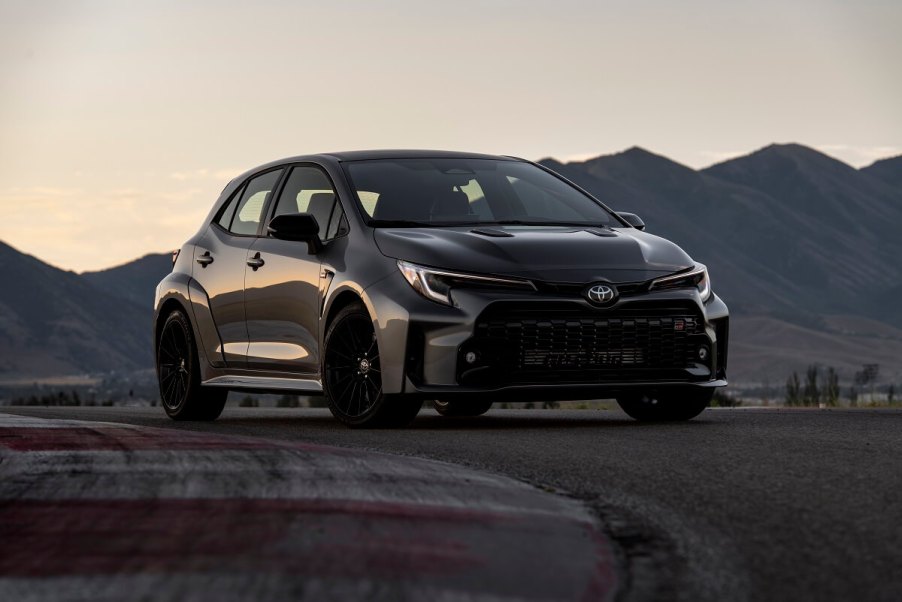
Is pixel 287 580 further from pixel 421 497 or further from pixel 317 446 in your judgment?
pixel 317 446

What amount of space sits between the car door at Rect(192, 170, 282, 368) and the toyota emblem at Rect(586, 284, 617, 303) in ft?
9.13

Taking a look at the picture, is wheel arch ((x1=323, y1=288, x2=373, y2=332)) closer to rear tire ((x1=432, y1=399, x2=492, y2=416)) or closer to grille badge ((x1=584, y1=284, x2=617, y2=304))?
grille badge ((x1=584, y1=284, x2=617, y2=304))

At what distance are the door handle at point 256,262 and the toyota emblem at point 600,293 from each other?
101 inches

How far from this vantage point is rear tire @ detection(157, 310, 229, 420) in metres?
12.2

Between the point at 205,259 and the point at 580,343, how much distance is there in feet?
11.6

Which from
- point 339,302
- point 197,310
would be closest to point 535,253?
point 339,302

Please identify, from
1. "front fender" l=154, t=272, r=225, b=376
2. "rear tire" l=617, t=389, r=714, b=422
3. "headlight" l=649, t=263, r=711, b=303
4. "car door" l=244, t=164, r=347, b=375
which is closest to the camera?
"headlight" l=649, t=263, r=711, b=303

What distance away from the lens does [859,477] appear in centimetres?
714

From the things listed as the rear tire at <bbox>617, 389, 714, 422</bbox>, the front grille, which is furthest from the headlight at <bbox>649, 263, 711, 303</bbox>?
the rear tire at <bbox>617, 389, 714, 422</bbox>

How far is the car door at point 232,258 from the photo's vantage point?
11594 mm

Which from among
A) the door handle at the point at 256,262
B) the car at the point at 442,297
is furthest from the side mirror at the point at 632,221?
the door handle at the point at 256,262

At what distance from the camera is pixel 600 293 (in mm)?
9883

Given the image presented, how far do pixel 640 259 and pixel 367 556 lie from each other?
18.6 feet

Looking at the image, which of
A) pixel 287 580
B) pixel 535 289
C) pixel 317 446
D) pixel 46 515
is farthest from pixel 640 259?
pixel 287 580
